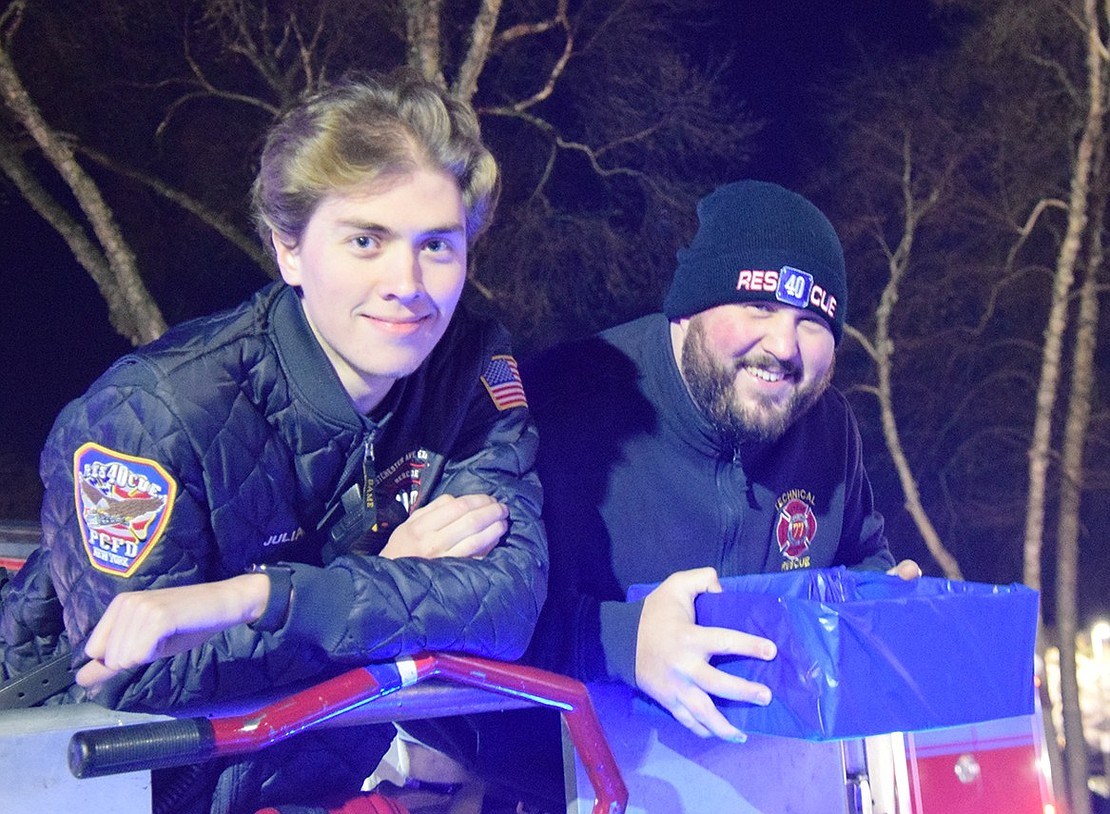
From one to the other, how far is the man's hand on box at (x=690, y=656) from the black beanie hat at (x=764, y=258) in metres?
0.93

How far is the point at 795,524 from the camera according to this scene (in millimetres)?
3016

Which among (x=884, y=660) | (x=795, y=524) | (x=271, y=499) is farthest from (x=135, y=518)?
(x=795, y=524)

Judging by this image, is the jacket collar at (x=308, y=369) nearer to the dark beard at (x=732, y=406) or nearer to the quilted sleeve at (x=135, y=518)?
Result: the quilted sleeve at (x=135, y=518)

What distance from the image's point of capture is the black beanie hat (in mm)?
2881

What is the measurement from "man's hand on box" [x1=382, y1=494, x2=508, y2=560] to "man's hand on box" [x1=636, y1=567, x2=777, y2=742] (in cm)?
34

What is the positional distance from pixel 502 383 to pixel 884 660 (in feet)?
3.32

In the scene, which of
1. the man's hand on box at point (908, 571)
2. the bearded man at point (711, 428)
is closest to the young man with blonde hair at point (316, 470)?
the bearded man at point (711, 428)

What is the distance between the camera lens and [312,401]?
2.23 m

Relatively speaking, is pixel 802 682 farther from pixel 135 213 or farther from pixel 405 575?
pixel 135 213

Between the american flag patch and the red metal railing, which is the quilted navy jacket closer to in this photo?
the american flag patch

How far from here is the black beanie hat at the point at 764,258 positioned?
2.88 meters

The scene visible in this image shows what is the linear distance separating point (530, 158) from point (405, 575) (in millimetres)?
15229

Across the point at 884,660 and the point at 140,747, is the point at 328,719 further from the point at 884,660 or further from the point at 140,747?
the point at 884,660

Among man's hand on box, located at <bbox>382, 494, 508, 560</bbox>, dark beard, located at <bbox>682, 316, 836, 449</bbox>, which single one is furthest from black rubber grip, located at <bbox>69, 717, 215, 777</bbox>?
dark beard, located at <bbox>682, 316, 836, 449</bbox>
